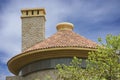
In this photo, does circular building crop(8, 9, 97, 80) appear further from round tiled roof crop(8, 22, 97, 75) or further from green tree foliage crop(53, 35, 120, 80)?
green tree foliage crop(53, 35, 120, 80)

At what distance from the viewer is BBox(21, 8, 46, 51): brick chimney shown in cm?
2495

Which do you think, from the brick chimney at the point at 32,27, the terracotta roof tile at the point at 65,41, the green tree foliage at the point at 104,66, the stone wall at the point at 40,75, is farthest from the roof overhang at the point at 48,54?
the green tree foliage at the point at 104,66

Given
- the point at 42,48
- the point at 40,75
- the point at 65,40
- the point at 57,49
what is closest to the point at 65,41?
the point at 65,40

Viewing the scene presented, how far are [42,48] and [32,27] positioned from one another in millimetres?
4204

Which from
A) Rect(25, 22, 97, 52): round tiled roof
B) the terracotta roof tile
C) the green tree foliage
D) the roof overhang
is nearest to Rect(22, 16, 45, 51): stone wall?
Rect(25, 22, 97, 52): round tiled roof

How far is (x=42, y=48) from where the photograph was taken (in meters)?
21.3

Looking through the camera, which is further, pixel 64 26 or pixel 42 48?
pixel 64 26

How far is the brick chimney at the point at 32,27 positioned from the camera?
81.9ft

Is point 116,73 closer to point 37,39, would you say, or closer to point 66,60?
point 66,60

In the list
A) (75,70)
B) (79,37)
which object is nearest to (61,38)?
(79,37)

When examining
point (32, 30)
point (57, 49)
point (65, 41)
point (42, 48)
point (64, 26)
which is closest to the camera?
point (57, 49)

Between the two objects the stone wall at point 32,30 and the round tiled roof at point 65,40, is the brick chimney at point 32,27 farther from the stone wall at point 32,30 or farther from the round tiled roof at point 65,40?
the round tiled roof at point 65,40

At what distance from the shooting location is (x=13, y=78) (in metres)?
23.1

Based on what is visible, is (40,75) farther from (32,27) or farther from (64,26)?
(32,27)
